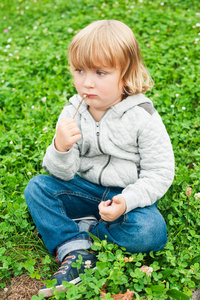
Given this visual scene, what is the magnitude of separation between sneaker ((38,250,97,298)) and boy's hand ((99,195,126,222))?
0.94ft

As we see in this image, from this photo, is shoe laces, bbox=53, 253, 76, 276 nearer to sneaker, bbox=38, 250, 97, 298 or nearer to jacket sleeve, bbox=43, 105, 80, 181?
sneaker, bbox=38, 250, 97, 298

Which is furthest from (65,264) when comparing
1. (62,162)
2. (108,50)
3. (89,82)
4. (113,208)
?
(108,50)

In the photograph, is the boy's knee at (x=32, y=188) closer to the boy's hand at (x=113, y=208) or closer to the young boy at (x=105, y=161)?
the young boy at (x=105, y=161)

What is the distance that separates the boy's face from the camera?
201 cm

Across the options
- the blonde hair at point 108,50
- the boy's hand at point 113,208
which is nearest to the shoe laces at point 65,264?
the boy's hand at point 113,208

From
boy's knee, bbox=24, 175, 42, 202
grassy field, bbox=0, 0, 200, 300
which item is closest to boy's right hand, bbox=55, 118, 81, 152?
boy's knee, bbox=24, 175, 42, 202

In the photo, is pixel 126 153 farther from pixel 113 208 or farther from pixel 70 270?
pixel 70 270

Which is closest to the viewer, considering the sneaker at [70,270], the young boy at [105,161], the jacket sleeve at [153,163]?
the sneaker at [70,270]

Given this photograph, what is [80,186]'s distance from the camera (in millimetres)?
2334

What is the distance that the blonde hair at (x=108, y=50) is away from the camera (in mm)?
1967

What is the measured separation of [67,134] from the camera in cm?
199

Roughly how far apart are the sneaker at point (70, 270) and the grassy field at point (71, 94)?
75 millimetres

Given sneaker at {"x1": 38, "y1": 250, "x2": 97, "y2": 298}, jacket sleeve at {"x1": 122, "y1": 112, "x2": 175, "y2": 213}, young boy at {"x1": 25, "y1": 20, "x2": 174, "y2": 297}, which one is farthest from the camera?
jacket sleeve at {"x1": 122, "y1": 112, "x2": 175, "y2": 213}

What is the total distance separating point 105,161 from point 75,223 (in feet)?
1.44
